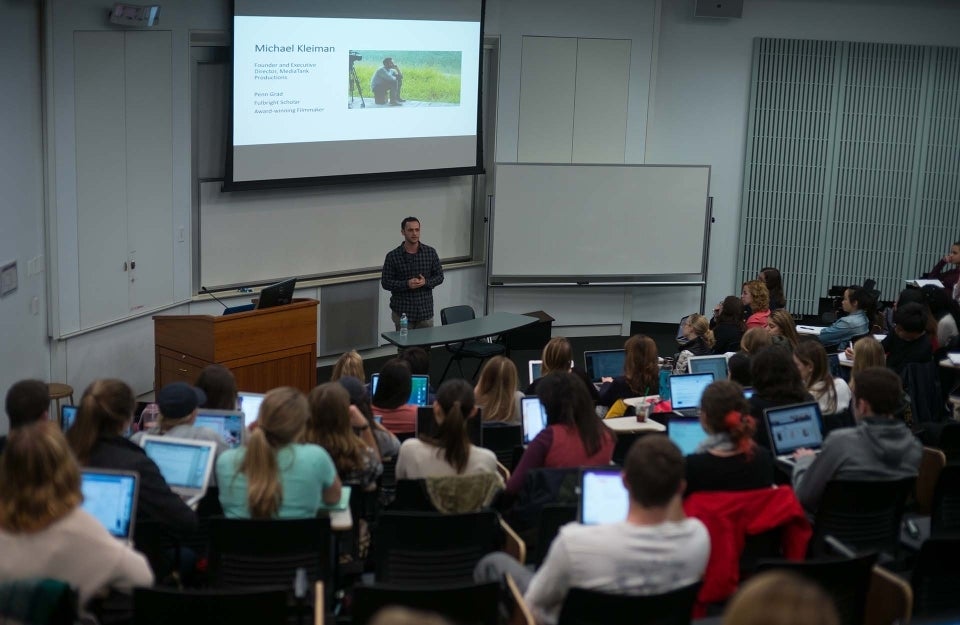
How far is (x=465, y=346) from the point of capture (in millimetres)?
9609

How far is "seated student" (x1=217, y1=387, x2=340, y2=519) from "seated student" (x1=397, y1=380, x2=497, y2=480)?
60cm

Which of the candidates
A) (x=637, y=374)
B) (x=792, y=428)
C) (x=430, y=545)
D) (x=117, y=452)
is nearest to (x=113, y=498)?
(x=117, y=452)

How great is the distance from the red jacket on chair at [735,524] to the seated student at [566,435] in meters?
0.86

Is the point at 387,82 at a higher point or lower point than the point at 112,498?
higher

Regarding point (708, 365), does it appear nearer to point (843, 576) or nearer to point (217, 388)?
point (217, 388)

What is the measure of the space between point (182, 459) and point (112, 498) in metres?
0.60

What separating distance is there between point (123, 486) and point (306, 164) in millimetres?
6469

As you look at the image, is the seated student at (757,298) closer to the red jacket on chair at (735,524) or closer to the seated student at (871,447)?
the seated student at (871,447)

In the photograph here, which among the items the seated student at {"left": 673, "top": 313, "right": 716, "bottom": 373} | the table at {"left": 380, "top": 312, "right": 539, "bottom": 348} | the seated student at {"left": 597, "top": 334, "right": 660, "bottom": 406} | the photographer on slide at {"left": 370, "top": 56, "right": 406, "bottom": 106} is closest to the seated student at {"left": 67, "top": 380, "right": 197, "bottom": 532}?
the seated student at {"left": 597, "top": 334, "right": 660, "bottom": 406}

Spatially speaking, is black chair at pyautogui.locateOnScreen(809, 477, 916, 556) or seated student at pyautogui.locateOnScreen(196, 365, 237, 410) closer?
black chair at pyautogui.locateOnScreen(809, 477, 916, 556)

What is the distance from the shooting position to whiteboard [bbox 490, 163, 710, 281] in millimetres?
11422

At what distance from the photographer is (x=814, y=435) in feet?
17.6

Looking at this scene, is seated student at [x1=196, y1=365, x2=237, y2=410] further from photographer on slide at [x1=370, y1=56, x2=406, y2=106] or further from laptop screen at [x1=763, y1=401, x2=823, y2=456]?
photographer on slide at [x1=370, y1=56, x2=406, y2=106]

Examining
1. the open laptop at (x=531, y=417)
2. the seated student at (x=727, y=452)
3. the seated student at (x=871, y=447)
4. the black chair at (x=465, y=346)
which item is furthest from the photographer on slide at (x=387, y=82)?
the seated student at (x=727, y=452)
